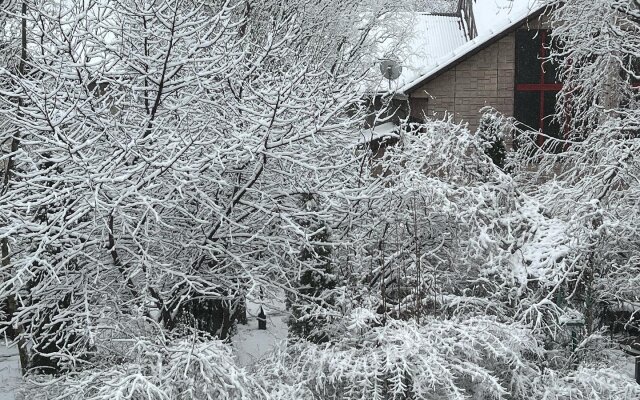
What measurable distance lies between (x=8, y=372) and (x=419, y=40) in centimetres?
2100

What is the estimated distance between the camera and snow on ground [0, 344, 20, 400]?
8.28m

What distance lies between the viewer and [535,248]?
7188 millimetres

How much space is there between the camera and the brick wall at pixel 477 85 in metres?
15.3

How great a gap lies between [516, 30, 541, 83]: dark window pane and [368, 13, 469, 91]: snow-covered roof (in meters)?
3.56

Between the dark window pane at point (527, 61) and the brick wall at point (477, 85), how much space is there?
123 mm

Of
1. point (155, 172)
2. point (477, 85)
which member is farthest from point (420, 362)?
point (477, 85)

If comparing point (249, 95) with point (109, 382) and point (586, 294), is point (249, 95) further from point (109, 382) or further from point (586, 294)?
point (586, 294)

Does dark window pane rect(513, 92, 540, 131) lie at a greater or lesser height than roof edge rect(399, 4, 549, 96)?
lesser

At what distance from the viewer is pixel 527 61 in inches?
602

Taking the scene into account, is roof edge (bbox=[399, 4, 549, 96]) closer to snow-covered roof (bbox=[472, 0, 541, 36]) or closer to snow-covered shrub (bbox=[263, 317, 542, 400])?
snow-covered roof (bbox=[472, 0, 541, 36])

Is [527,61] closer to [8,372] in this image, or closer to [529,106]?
[529,106]

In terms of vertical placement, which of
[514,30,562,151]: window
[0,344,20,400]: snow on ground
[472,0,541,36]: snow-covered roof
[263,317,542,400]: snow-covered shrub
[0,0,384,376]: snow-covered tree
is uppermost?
[472,0,541,36]: snow-covered roof

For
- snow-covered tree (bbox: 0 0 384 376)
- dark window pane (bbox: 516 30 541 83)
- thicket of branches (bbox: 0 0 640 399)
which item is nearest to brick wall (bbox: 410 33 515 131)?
dark window pane (bbox: 516 30 541 83)

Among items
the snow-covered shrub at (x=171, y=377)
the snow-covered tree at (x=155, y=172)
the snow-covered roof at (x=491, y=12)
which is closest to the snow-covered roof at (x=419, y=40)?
the snow-covered roof at (x=491, y=12)
